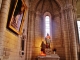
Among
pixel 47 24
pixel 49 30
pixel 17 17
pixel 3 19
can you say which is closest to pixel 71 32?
pixel 49 30

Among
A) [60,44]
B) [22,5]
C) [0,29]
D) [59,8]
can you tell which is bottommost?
[60,44]

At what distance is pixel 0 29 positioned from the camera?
422cm

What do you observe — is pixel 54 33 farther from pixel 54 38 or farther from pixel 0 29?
pixel 0 29

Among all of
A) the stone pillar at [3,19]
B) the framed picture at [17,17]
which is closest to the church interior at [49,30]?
the framed picture at [17,17]

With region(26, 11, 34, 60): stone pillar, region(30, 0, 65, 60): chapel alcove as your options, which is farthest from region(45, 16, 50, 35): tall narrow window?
region(26, 11, 34, 60): stone pillar

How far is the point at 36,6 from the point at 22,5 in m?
3.70

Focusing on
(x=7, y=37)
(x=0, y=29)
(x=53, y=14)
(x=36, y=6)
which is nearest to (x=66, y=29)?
(x=53, y=14)

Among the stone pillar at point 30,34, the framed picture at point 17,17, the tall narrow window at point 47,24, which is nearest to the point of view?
the framed picture at point 17,17

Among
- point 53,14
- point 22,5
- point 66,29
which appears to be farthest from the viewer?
point 53,14

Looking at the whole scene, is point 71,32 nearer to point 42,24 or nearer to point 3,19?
point 42,24

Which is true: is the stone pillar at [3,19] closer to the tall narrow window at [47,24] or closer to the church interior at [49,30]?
the church interior at [49,30]

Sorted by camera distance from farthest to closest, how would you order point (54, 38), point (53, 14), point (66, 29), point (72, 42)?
point (53, 14) < point (54, 38) < point (66, 29) < point (72, 42)

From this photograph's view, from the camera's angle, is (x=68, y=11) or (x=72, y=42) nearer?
(x=72, y=42)

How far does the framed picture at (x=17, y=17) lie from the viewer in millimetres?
5255
